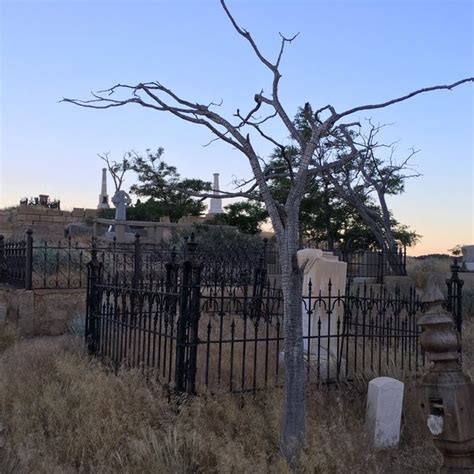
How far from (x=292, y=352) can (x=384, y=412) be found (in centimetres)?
148

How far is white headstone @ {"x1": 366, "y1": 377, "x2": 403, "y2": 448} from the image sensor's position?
5281 mm

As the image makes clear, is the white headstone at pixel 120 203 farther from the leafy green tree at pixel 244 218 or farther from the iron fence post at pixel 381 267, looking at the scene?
Answer: the iron fence post at pixel 381 267

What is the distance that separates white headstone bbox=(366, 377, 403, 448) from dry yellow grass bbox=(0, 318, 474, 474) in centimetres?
11

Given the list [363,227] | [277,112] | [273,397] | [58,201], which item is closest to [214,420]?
[273,397]

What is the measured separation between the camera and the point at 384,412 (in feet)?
17.4

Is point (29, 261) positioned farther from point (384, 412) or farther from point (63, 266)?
point (384, 412)

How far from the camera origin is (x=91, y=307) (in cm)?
730

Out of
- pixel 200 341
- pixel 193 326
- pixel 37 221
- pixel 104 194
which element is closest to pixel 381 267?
pixel 200 341

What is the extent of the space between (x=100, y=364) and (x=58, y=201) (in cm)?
2949

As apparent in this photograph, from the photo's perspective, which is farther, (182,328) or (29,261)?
(29,261)

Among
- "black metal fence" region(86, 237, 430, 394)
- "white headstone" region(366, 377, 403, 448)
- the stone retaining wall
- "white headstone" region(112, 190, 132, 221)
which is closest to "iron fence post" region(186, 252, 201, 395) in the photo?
"black metal fence" region(86, 237, 430, 394)

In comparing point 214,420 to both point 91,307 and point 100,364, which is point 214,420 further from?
point 91,307

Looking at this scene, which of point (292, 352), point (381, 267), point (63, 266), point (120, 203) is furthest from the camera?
point (120, 203)

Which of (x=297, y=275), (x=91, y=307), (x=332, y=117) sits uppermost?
(x=332, y=117)
